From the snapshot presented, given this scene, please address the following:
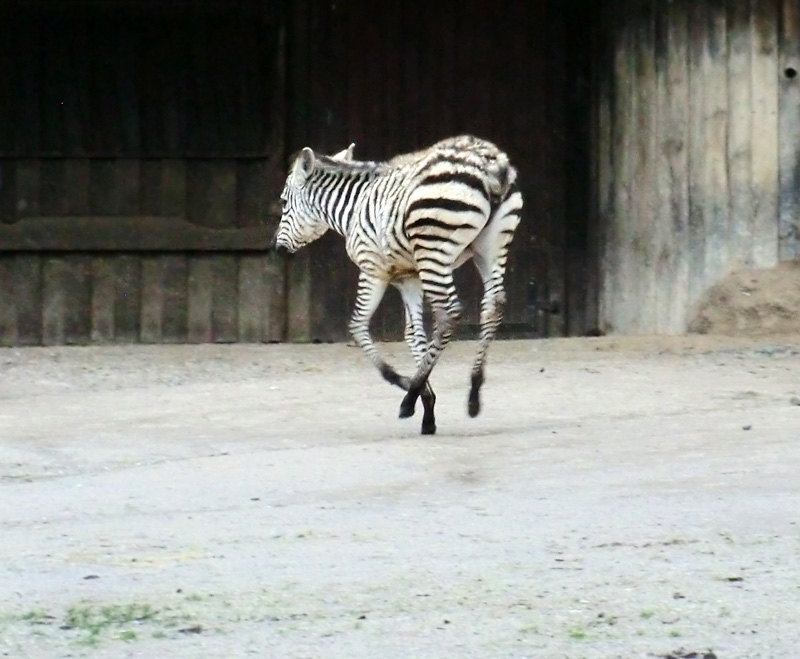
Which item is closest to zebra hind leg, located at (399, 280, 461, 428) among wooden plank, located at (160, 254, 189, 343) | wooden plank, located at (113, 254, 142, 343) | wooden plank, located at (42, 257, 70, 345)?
wooden plank, located at (160, 254, 189, 343)

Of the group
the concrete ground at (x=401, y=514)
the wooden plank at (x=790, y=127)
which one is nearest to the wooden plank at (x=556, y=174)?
→ the wooden plank at (x=790, y=127)

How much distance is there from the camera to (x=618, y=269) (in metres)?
13.0

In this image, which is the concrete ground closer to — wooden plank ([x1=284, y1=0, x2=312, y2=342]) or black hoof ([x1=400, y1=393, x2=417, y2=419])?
black hoof ([x1=400, y1=393, x2=417, y2=419])

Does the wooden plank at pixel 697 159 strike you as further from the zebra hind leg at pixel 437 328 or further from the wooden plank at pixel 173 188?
the zebra hind leg at pixel 437 328

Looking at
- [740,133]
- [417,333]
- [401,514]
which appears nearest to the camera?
[401,514]

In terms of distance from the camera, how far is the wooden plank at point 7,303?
1284 centimetres

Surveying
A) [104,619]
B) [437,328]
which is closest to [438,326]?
[437,328]

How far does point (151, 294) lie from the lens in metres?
12.9

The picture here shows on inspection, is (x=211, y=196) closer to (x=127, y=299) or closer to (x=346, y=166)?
(x=127, y=299)

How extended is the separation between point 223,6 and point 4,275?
2.62m

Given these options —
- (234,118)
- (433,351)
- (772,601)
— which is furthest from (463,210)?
(234,118)

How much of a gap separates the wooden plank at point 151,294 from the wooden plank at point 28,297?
30.4 inches

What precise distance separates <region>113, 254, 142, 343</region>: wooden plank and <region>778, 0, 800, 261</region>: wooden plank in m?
4.81

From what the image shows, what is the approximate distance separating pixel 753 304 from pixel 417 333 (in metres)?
3.63
